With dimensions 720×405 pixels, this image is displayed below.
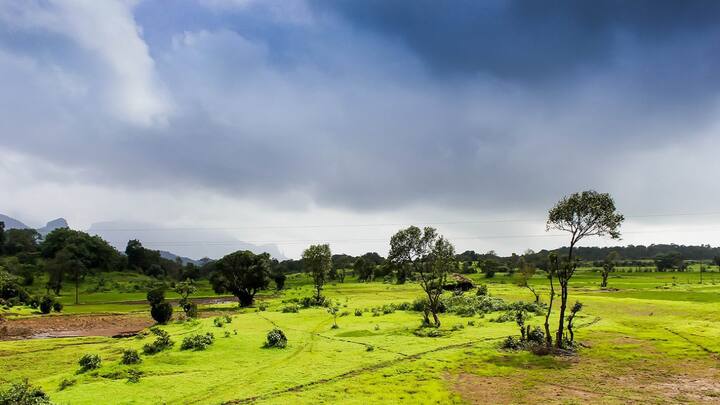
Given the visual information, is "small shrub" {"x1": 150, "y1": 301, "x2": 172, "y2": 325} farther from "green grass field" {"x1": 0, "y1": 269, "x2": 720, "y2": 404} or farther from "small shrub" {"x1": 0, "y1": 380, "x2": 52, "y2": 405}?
"small shrub" {"x1": 0, "y1": 380, "x2": 52, "y2": 405}

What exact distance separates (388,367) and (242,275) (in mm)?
59616

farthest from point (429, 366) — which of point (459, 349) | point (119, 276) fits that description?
point (119, 276)

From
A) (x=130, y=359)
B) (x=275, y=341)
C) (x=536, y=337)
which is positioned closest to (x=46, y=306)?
(x=130, y=359)

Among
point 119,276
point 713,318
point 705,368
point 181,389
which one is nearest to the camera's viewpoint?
point 181,389

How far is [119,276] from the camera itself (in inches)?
6914

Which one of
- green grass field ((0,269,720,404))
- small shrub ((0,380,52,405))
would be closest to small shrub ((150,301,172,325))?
green grass field ((0,269,720,404))

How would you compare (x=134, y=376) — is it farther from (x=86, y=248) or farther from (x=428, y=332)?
(x=86, y=248)

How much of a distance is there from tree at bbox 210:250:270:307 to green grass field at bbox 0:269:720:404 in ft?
111

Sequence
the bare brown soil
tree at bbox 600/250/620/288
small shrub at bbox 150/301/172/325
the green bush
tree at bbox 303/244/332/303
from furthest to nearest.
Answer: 1. tree at bbox 600/250/620/288
2. tree at bbox 303/244/332/303
3. small shrub at bbox 150/301/172/325
4. the bare brown soil
5. the green bush

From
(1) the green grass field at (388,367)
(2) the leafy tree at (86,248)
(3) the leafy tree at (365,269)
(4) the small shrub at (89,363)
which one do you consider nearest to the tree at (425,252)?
(1) the green grass field at (388,367)

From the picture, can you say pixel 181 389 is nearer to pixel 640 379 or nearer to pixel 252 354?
pixel 252 354

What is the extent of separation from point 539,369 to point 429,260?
2385 centimetres

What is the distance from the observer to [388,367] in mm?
33250

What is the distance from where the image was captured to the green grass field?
27.1 metres
